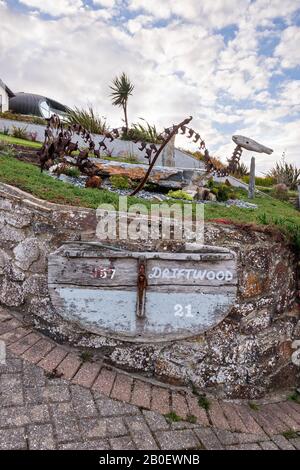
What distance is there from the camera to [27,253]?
2795 mm

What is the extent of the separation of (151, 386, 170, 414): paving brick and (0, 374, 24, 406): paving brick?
0.83 m

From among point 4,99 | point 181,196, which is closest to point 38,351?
point 181,196

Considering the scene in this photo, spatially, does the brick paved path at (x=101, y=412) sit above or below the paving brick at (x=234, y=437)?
above

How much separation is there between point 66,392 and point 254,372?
1.43 meters

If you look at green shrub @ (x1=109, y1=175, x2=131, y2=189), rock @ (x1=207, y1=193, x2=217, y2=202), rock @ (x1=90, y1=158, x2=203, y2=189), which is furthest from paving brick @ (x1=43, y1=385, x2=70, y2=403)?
rock @ (x1=90, y1=158, x2=203, y2=189)

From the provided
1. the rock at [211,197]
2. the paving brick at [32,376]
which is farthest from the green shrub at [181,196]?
the paving brick at [32,376]

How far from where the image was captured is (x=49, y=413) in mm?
2059

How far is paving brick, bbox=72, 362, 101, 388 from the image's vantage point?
236cm

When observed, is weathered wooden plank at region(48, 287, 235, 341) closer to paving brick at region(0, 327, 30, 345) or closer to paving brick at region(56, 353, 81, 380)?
paving brick at region(56, 353, 81, 380)

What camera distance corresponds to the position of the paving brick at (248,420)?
2367 mm

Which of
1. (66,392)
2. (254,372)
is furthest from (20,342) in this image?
→ (254,372)

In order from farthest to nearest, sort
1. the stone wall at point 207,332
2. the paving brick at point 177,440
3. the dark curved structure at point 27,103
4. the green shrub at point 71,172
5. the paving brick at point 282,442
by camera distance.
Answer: the dark curved structure at point 27,103 → the green shrub at point 71,172 → the stone wall at point 207,332 → the paving brick at point 282,442 → the paving brick at point 177,440

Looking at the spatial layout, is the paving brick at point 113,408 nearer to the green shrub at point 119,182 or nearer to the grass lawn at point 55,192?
the grass lawn at point 55,192

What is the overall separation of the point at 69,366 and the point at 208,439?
1.01 metres
